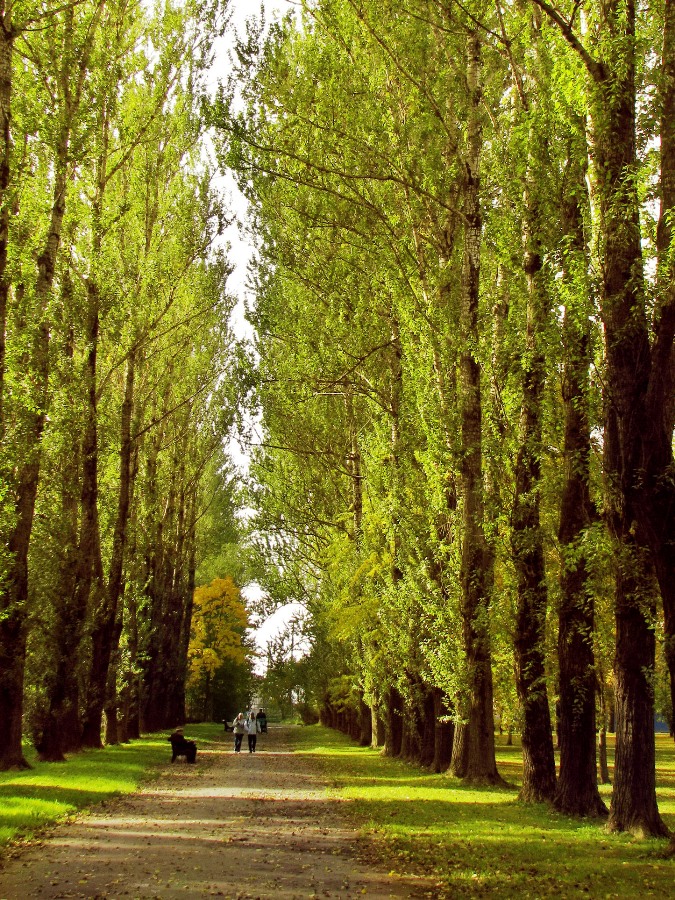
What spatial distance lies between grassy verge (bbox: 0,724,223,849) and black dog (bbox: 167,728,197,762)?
38cm

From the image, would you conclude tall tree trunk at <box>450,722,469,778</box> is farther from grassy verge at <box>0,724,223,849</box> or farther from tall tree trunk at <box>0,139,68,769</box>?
tall tree trunk at <box>0,139,68,769</box>

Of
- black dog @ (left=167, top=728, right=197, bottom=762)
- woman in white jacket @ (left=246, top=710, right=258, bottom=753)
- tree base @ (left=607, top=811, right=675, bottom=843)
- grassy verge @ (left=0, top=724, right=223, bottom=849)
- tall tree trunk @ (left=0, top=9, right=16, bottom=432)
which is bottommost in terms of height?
woman in white jacket @ (left=246, top=710, right=258, bottom=753)

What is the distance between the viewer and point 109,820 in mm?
11133

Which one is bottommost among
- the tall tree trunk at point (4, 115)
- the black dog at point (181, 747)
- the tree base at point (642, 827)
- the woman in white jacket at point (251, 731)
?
the woman in white jacket at point (251, 731)

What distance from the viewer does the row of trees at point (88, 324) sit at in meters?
15.1

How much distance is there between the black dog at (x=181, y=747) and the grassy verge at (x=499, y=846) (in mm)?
6841

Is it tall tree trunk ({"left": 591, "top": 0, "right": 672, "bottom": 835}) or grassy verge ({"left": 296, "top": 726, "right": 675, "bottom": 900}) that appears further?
tall tree trunk ({"left": 591, "top": 0, "right": 672, "bottom": 835})

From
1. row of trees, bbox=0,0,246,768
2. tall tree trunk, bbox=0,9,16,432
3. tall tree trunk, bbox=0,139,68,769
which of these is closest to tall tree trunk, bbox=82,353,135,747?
row of trees, bbox=0,0,246,768

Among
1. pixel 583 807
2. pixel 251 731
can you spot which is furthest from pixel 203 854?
pixel 251 731

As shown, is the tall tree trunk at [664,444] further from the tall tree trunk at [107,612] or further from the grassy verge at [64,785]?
the tall tree trunk at [107,612]

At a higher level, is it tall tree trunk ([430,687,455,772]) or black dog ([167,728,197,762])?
tall tree trunk ([430,687,455,772])

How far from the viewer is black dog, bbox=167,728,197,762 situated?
21797 millimetres

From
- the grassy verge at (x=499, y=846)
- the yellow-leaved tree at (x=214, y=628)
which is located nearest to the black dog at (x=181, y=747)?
the grassy verge at (x=499, y=846)

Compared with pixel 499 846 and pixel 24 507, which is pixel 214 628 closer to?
pixel 24 507
